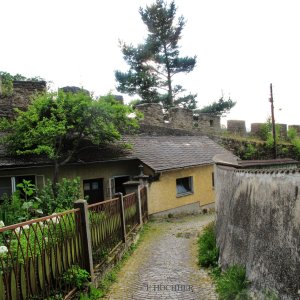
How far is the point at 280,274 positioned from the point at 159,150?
11.7 metres

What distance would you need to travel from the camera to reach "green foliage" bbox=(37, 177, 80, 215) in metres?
9.35

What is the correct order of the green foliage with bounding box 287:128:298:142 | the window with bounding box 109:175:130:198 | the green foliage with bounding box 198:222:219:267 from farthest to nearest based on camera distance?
1. the green foliage with bounding box 287:128:298:142
2. the window with bounding box 109:175:130:198
3. the green foliage with bounding box 198:222:219:267

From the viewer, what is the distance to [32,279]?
3.81 meters

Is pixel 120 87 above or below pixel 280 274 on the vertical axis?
above

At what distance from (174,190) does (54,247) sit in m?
10.6

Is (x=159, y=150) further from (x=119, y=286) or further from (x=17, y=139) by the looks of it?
(x=119, y=286)

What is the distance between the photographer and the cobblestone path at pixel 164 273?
559cm

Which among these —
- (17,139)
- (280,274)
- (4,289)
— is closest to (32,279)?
(4,289)

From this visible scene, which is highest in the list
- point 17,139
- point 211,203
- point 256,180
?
point 17,139

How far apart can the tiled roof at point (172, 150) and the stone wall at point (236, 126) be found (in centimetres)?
236

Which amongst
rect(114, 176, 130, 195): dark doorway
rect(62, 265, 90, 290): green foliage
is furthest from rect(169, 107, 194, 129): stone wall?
rect(62, 265, 90, 290): green foliage

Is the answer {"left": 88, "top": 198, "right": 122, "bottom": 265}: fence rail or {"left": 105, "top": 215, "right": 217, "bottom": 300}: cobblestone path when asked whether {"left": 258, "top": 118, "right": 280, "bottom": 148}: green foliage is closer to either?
{"left": 105, "top": 215, "right": 217, "bottom": 300}: cobblestone path

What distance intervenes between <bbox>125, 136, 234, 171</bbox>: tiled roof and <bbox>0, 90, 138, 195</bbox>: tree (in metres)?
2.65

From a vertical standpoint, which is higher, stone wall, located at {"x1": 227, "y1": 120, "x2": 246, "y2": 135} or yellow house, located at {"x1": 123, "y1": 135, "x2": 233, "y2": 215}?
stone wall, located at {"x1": 227, "y1": 120, "x2": 246, "y2": 135}
